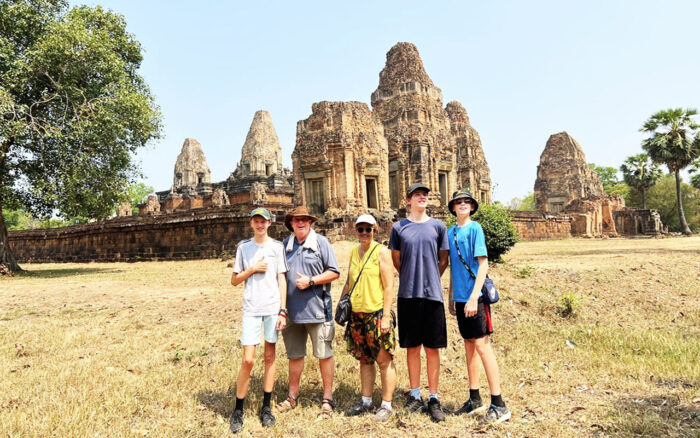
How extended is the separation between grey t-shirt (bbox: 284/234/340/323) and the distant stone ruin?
27.8m

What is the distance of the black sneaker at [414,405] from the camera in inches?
141

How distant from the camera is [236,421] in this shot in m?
3.37

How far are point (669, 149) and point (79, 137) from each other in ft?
116

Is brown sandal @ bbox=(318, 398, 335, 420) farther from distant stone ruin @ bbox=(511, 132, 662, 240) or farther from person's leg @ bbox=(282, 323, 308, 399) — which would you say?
distant stone ruin @ bbox=(511, 132, 662, 240)

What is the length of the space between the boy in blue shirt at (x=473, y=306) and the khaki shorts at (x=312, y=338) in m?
Result: 1.09

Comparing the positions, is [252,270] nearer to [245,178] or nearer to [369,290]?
[369,290]

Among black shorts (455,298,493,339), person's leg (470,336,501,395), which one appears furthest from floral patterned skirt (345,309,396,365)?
person's leg (470,336,501,395)

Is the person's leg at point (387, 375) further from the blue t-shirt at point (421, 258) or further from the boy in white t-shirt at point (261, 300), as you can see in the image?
the boy in white t-shirt at point (261, 300)

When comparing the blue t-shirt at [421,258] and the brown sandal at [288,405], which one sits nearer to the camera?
the blue t-shirt at [421,258]

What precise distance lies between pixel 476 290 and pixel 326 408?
5.22 ft

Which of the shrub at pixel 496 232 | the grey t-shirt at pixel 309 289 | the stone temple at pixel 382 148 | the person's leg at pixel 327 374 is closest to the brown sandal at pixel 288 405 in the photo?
the person's leg at pixel 327 374

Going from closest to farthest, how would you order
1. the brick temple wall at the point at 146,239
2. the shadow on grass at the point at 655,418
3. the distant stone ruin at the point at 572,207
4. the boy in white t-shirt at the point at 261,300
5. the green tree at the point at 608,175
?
1. the shadow on grass at the point at 655,418
2. the boy in white t-shirt at the point at 261,300
3. the brick temple wall at the point at 146,239
4. the distant stone ruin at the point at 572,207
5. the green tree at the point at 608,175

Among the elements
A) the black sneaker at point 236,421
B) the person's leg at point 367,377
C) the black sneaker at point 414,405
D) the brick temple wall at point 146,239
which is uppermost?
the brick temple wall at point 146,239

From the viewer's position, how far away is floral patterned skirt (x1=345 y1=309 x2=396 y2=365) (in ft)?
11.5
